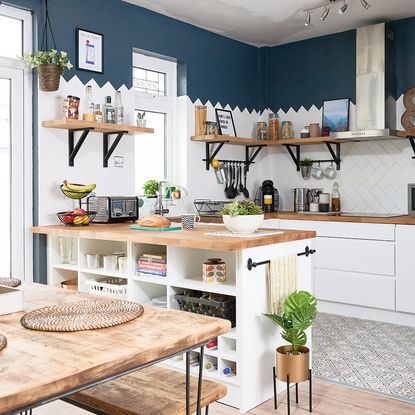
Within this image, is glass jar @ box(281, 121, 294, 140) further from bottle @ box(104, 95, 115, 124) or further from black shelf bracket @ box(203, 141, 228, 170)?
bottle @ box(104, 95, 115, 124)

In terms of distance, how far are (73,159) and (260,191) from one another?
2.30m

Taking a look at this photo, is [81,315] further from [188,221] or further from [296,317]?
[188,221]

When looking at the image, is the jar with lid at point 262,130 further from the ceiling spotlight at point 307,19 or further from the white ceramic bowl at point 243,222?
the white ceramic bowl at point 243,222

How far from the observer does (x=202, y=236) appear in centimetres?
287

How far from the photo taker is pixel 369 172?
507 centimetres

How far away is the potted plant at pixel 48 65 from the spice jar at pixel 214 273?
1759 millimetres

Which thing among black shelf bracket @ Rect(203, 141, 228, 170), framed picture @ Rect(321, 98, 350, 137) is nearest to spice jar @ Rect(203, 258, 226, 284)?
black shelf bracket @ Rect(203, 141, 228, 170)

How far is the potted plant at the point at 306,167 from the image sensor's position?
17.9 ft

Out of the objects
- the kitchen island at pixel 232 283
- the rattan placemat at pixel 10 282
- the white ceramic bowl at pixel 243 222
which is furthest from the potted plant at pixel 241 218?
the rattan placemat at pixel 10 282

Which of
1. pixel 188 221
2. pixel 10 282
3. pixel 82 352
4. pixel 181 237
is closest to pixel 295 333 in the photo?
pixel 181 237

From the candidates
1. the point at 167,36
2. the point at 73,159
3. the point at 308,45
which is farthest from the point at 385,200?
the point at 73,159

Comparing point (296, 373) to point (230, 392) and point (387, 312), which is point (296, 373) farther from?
point (387, 312)

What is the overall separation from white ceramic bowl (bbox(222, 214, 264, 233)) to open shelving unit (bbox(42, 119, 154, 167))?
1397 millimetres

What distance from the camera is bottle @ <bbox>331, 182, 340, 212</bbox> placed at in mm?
5207
